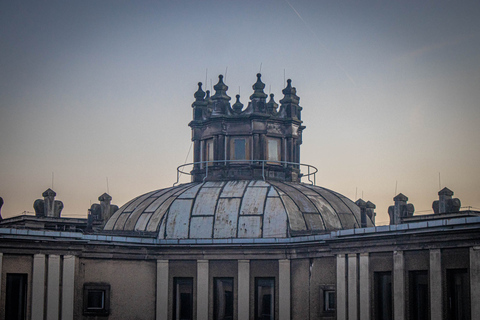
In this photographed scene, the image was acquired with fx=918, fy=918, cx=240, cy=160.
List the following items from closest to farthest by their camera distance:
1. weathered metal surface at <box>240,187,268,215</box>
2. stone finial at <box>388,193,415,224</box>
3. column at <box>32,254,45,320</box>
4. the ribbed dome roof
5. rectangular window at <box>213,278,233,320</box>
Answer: column at <box>32,254,45,320</box> → rectangular window at <box>213,278,233,320</box> → the ribbed dome roof → weathered metal surface at <box>240,187,268,215</box> → stone finial at <box>388,193,415,224</box>

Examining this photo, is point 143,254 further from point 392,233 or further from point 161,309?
point 392,233

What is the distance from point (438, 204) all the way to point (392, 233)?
14.9 meters

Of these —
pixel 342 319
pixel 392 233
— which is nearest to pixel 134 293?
pixel 342 319

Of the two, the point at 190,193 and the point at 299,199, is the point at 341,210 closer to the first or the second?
the point at 299,199

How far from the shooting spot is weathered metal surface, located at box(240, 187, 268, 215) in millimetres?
57812

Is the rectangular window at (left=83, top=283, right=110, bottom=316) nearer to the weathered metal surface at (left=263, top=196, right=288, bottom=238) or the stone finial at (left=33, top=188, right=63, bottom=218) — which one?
the weathered metal surface at (left=263, top=196, right=288, bottom=238)

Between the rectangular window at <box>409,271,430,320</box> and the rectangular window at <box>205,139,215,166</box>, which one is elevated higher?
the rectangular window at <box>205,139,215,166</box>

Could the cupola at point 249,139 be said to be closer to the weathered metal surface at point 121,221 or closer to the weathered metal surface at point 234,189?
the weathered metal surface at point 234,189

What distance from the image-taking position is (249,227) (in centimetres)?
5681

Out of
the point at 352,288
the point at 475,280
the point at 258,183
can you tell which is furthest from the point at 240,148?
the point at 475,280

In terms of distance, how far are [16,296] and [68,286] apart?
318 cm

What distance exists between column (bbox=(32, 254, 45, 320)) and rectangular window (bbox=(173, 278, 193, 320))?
31.5 ft

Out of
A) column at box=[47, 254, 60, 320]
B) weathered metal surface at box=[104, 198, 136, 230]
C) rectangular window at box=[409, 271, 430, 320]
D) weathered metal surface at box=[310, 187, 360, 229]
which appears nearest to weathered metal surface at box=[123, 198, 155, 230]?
weathered metal surface at box=[104, 198, 136, 230]

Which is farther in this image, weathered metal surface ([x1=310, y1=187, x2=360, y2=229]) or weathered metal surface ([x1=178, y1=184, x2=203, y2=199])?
weathered metal surface ([x1=178, y1=184, x2=203, y2=199])
